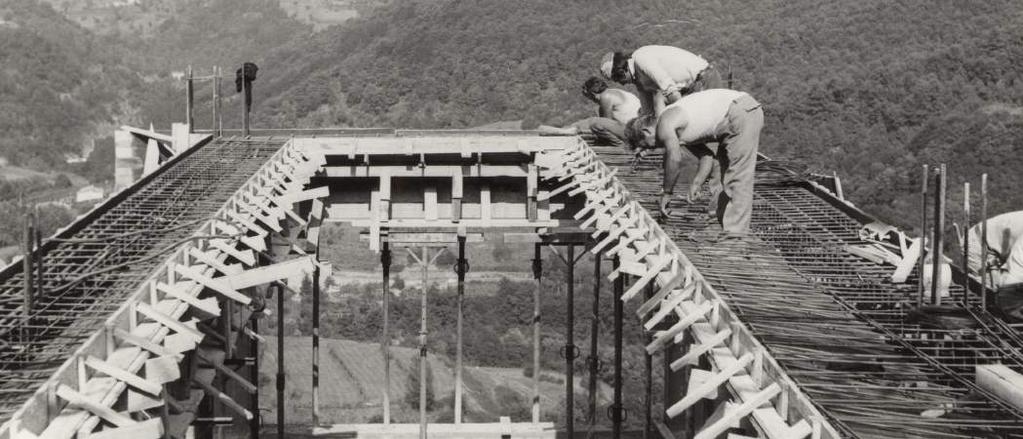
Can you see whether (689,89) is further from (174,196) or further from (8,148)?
(8,148)

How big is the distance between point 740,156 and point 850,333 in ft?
8.32

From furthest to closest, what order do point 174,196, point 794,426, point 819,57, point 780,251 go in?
point 819,57 < point 174,196 < point 780,251 < point 794,426

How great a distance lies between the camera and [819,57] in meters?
51.5

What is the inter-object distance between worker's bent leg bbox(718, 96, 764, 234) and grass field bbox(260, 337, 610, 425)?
19031 mm

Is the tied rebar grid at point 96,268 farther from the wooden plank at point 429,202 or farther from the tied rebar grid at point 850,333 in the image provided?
the tied rebar grid at point 850,333

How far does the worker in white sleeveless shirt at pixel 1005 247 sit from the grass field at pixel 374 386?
66.3ft

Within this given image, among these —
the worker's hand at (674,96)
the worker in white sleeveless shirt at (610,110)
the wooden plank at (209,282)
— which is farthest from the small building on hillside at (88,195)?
the worker's hand at (674,96)

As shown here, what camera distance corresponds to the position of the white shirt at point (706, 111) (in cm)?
1020

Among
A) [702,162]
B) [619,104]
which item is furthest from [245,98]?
[702,162]

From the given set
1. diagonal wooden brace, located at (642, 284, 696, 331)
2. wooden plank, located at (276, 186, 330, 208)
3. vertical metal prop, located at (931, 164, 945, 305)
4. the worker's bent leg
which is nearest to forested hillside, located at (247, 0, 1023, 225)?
wooden plank, located at (276, 186, 330, 208)

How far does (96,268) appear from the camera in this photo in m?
9.88

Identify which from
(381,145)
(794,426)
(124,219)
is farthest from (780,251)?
(381,145)

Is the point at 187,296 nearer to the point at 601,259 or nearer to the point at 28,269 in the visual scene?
the point at 28,269

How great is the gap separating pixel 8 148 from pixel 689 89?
7879 centimetres
